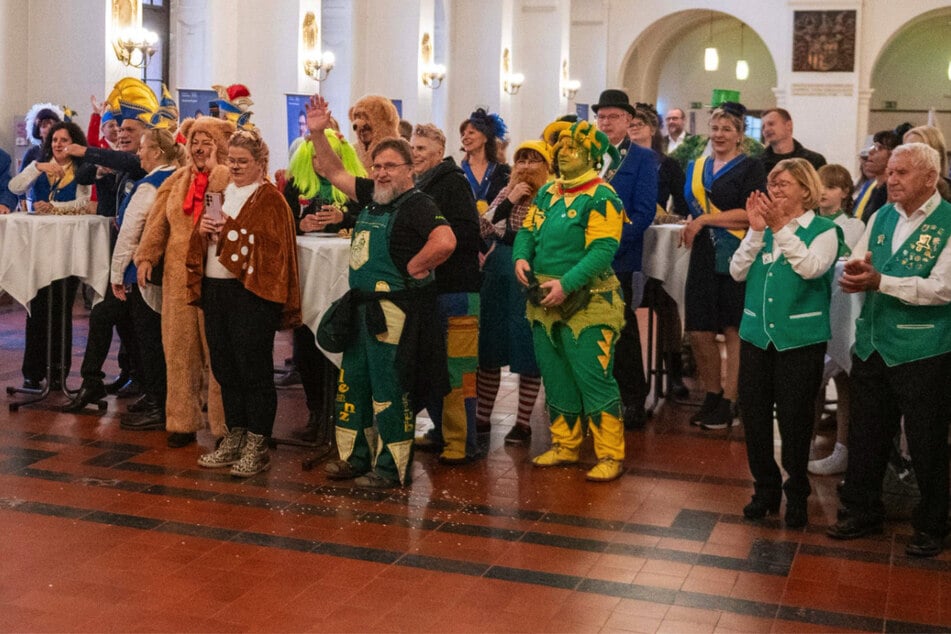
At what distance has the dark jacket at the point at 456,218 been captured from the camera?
6.09 meters

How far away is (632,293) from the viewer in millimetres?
7152

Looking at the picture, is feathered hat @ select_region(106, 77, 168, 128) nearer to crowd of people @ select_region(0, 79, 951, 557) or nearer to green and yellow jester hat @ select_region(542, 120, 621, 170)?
crowd of people @ select_region(0, 79, 951, 557)

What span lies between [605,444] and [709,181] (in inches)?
72.4

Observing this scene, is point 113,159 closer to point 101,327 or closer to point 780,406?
point 101,327

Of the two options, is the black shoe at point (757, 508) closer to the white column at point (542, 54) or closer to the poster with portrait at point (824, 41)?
the white column at point (542, 54)

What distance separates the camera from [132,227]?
664 cm

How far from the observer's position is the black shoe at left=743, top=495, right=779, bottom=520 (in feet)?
17.6

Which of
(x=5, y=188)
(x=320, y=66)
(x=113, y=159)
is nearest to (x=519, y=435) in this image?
(x=113, y=159)

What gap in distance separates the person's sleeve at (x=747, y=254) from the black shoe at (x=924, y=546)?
1316mm

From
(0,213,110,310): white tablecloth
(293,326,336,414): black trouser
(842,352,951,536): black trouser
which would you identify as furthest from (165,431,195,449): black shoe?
(842,352,951,536): black trouser

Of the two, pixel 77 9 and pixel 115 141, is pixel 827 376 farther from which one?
pixel 77 9

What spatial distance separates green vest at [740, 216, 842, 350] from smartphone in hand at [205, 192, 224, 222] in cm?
252

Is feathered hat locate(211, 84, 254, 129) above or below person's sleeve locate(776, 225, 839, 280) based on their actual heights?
above

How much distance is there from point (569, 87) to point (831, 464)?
19.3 metres
